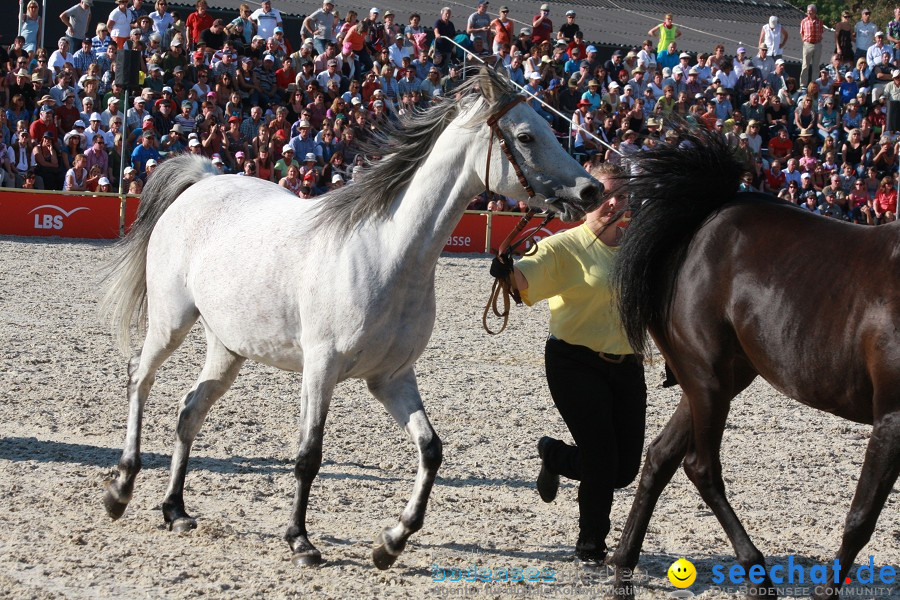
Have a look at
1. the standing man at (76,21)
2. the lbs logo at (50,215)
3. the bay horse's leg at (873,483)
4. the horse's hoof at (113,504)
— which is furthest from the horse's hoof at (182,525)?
the standing man at (76,21)

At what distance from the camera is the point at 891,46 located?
85.3 feet

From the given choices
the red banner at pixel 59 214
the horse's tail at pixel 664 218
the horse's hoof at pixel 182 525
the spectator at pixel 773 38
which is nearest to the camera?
the horse's tail at pixel 664 218

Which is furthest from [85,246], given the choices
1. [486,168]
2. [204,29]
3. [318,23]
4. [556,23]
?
[556,23]

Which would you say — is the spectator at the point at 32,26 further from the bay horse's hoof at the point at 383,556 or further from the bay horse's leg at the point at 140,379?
the bay horse's hoof at the point at 383,556

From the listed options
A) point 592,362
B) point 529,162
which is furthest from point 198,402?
point 529,162

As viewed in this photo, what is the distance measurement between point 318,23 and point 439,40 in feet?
7.70

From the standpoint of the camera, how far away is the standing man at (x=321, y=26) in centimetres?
2084

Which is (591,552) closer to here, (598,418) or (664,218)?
(598,418)

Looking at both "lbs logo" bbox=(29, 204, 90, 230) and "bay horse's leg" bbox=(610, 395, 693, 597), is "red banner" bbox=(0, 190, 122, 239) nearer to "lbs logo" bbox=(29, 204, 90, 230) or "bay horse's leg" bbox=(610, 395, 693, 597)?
"lbs logo" bbox=(29, 204, 90, 230)

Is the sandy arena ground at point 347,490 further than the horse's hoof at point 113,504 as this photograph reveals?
No

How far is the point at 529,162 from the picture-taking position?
4.52 m

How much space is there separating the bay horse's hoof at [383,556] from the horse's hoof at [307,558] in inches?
9.4

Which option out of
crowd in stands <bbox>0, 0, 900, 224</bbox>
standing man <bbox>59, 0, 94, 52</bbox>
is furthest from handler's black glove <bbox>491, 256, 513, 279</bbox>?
standing man <bbox>59, 0, 94, 52</bbox>

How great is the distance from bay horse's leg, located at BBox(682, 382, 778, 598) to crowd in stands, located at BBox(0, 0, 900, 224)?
35.6ft
